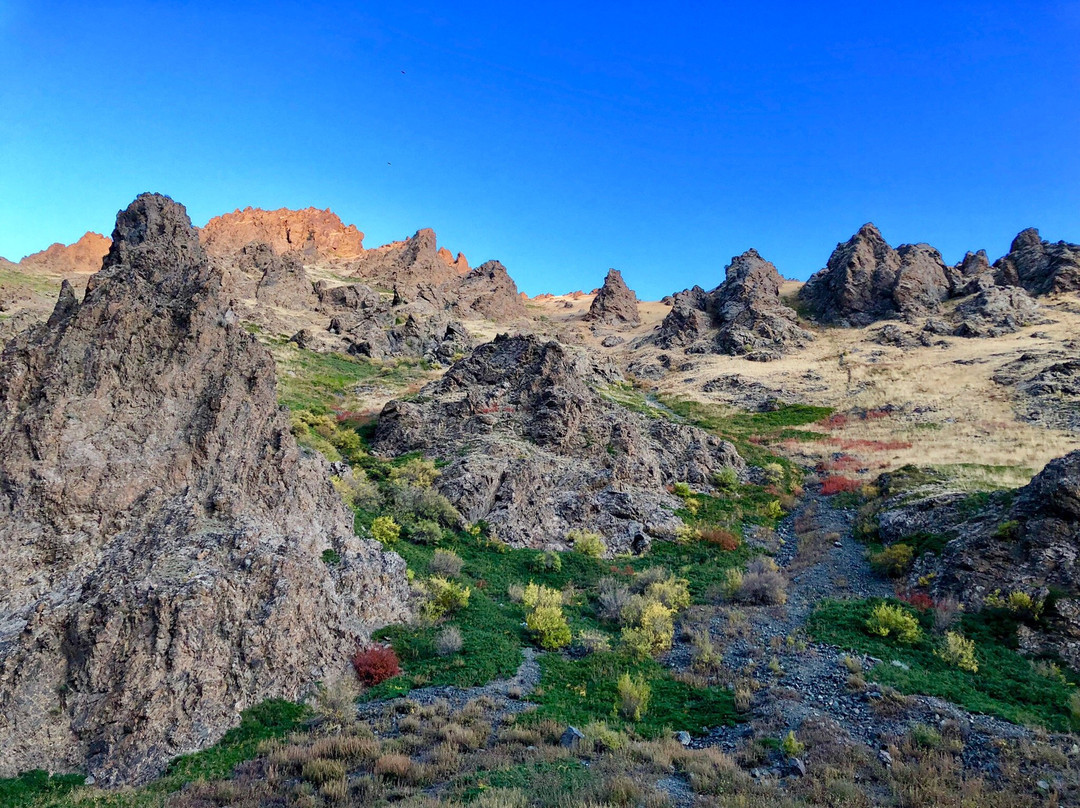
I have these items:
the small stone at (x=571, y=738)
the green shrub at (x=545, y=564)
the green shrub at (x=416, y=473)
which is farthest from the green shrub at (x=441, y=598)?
the green shrub at (x=416, y=473)

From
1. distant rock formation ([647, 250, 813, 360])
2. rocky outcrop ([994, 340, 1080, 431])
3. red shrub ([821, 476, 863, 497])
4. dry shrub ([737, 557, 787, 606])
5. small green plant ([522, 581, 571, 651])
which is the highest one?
distant rock formation ([647, 250, 813, 360])

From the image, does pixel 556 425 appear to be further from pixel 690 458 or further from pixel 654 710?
pixel 654 710

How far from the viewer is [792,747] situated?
382 inches

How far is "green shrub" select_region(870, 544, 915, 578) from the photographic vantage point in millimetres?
20500

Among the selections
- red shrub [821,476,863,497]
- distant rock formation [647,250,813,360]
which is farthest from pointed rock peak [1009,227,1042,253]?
red shrub [821,476,863,497]

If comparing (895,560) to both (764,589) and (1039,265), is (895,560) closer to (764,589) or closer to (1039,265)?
(764,589)

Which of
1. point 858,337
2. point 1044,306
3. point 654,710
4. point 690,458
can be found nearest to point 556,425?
point 690,458

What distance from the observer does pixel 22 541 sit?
11352 millimetres

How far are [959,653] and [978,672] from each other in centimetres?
56

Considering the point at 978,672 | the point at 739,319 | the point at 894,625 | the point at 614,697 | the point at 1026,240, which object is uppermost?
the point at 1026,240

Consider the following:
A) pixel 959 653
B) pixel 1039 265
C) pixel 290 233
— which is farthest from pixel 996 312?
pixel 290 233

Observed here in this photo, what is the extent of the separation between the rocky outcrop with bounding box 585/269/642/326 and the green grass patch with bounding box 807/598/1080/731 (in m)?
101

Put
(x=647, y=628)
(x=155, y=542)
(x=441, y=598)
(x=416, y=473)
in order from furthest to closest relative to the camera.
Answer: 1. (x=416, y=473)
2. (x=441, y=598)
3. (x=647, y=628)
4. (x=155, y=542)

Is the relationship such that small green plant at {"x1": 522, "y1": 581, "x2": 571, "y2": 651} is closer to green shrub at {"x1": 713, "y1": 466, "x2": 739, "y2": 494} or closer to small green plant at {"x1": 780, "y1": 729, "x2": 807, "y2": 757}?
small green plant at {"x1": 780, "y1": 729, "x2": 807, "y2": 757}
